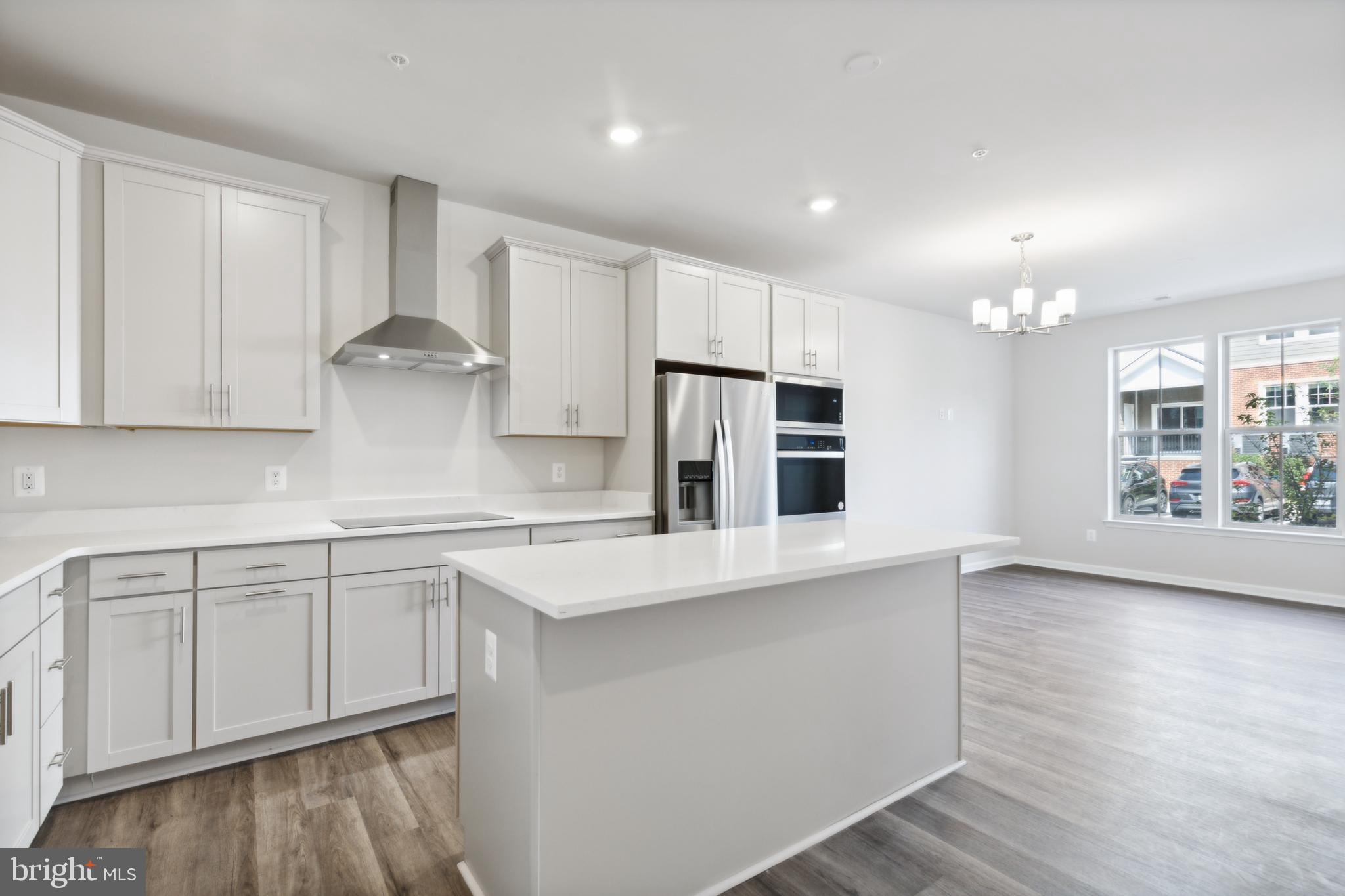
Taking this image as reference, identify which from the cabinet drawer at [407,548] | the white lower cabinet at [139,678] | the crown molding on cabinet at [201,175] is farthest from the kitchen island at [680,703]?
the crown molding on cabinet at [201,175]

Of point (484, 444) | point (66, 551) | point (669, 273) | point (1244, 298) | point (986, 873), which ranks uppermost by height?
point (1244, 298)

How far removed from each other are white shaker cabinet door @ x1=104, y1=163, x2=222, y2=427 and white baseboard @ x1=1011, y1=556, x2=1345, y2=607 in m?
6.43

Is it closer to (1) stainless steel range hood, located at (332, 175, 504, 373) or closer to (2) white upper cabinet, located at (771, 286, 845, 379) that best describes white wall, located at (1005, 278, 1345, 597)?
(2) white upper cabinet, located at (771, 286, 845, 379)

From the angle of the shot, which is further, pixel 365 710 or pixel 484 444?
pixel 484 444

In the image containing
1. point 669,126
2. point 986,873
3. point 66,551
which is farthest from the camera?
point 669,126

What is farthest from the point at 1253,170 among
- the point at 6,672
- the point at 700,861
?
the point at 6,672

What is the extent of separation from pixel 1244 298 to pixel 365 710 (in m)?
7.31

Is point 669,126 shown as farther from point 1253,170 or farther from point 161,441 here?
point 1253,170

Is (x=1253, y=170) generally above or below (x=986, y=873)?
above

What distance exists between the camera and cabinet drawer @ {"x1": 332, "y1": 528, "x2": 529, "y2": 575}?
8.59ft

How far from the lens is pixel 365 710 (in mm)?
2684

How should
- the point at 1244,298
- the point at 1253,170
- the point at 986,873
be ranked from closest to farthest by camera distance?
the point at 986,873, the point at 1253,170, the point at 1244,298

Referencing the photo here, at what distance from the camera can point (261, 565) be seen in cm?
243

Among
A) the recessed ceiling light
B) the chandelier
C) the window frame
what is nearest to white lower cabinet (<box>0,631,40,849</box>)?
the recessed ceiling light
